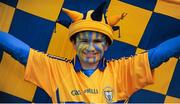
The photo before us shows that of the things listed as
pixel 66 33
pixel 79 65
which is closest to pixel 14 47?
pixel 79 65

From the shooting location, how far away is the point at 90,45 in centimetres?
189

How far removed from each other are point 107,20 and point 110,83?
0.70 feet

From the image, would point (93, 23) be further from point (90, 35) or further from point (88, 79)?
point (88, 79)

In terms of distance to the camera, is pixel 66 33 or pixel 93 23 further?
pixel 66 33

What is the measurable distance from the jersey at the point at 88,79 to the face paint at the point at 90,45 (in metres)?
0.06

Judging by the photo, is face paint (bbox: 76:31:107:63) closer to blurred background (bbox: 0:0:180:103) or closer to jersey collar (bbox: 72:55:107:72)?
jersey collar (bbox: 72:55:107:72)

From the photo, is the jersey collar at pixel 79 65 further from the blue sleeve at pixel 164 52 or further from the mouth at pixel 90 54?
the blue sleeve at pixel 164 52

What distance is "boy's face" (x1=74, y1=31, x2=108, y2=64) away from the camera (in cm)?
189

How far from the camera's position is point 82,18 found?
6.25ft

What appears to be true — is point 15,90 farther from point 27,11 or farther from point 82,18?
point 82,18

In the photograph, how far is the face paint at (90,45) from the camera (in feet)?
6.20

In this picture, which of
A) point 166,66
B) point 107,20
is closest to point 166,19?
point 166,66

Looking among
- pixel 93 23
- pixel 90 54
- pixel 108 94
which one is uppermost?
pixel 93 23

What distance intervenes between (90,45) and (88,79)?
0.12 meters
